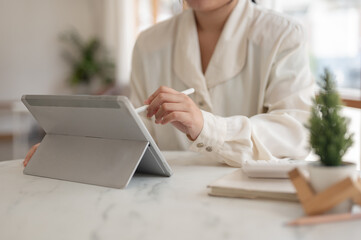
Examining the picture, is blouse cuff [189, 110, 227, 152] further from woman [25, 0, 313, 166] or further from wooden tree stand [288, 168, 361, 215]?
wooden tree stand [288, 168, 361, 215]

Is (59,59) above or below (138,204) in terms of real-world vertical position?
below

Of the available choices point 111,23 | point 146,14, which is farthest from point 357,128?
point 111,23

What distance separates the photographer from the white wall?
20.8ft

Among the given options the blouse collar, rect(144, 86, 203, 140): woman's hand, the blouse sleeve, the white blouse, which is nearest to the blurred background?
the white blouse

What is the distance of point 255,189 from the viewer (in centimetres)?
76

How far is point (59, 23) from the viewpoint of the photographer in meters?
6.70

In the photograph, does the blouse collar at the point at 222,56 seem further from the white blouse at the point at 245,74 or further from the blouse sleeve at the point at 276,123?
the blouse sleeve at the point at 276,123

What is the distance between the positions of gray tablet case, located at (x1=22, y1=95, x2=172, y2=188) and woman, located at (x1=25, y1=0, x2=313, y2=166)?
0.24m

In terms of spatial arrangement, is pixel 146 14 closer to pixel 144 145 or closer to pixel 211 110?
pixel 211 110

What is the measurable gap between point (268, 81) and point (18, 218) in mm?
902

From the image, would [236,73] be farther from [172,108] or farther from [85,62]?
[85,62]

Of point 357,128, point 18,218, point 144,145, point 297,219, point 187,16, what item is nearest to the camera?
point 297,219

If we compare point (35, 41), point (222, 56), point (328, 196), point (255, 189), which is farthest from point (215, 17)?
point (35, 41)

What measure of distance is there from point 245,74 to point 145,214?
34.0 inches
